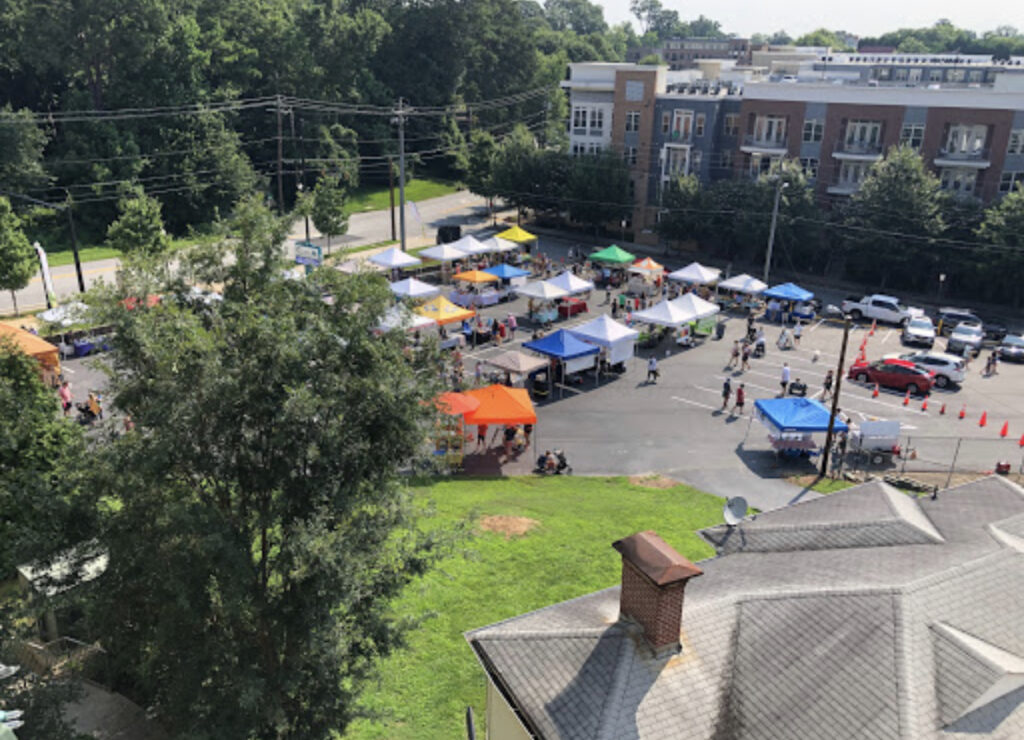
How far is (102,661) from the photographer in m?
12.4

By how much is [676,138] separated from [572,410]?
114ft

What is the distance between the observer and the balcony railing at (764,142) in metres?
54.8

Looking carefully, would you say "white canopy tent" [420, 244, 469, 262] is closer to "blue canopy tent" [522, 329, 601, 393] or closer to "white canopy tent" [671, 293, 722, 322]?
"white canopy tent" [671, 293, 722, 322]

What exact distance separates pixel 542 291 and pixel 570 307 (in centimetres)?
269

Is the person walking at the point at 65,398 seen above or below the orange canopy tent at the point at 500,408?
below

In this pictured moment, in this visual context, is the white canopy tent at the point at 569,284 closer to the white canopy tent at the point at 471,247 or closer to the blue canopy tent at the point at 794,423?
the white canopy tent at the point at 471,247

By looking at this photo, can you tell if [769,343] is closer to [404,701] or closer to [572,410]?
[572,410]

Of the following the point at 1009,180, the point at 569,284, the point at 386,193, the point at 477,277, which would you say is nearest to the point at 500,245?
the point at 477,277

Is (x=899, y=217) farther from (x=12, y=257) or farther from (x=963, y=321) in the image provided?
(x=12, y=257)

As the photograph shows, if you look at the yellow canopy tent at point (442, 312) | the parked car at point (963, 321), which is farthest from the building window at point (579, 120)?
the yellow canopy tent at point (442, 312)

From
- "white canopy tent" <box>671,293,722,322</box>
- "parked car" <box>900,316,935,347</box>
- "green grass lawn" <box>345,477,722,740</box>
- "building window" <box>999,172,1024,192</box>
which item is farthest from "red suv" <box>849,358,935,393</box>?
"building window" <box>999,172,1024,192</box>

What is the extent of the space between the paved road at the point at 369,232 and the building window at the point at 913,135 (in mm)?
30676

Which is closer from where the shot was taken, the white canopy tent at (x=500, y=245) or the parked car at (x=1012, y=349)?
the parked car at (x=1012, y=349)

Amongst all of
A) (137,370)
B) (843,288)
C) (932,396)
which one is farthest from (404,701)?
(843,288)
